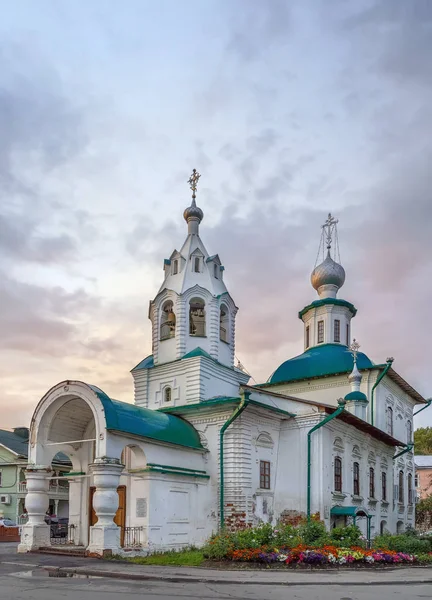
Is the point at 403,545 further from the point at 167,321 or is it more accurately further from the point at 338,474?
the point at 167,321

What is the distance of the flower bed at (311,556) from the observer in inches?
595

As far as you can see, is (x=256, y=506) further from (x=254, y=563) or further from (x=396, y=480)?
(x=396, y=480)

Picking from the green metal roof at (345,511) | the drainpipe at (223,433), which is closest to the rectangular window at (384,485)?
the green metal roof at (345,511)

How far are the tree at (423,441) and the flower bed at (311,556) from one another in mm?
56671

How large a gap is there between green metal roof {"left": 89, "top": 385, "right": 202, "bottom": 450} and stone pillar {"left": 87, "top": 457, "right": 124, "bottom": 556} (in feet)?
3.48

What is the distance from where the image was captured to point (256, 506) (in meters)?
21.8

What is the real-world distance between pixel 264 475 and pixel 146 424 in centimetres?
518

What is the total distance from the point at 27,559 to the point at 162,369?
392 inches

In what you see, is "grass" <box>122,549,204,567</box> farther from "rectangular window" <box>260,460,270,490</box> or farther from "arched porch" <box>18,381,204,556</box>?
"rectangular window" <box>260,460,270,490</box>

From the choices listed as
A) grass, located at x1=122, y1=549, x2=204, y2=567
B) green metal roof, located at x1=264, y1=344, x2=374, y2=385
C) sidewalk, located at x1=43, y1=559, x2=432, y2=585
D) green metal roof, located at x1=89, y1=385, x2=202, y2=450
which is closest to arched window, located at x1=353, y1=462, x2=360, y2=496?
green metal roof, located at x1=264, y1=344, x2=374, y2=385

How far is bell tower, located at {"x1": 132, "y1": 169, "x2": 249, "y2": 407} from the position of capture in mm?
25500

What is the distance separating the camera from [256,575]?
13.7 m

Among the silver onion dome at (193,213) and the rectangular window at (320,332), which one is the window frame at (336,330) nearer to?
the rectangular window at (320,332)

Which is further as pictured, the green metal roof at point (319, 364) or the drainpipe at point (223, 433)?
the green metal roof at point (319, 364)
